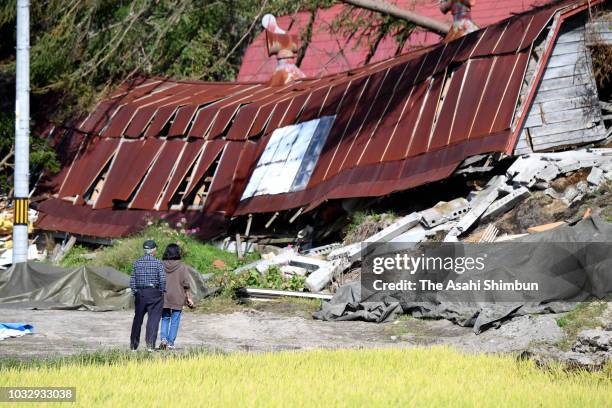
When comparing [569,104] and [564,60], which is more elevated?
[564,60]

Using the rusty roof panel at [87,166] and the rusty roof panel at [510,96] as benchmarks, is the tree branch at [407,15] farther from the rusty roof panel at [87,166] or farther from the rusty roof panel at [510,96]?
the rusty roof panel at [510,96]

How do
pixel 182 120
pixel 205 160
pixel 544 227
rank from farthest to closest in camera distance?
pixel 182 120 → pixel 205 160 → pixel 544 227

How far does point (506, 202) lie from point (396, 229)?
205 centimetres

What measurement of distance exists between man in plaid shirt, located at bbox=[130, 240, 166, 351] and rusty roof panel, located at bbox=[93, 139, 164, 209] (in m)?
14.9

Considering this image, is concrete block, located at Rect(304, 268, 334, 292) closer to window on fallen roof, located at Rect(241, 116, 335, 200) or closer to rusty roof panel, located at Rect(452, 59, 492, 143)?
rusty roof panel, located at Rect(452, 59, 492, 143)

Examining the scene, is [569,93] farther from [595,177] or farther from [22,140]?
[22,140]

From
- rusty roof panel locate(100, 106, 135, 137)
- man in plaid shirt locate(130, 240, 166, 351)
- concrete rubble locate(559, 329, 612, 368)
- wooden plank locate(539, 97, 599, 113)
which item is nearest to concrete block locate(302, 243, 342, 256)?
wooden plank locate(539, 97, 599, 113)

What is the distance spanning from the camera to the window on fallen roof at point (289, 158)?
25.5 metres

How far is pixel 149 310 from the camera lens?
14898 mm

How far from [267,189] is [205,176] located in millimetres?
3053

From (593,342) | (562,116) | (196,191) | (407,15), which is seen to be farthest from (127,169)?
(593,342)

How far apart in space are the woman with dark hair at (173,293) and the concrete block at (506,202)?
7044mm

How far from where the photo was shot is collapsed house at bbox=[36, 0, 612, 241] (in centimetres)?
2172

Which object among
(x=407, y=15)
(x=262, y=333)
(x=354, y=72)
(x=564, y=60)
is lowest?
(x=262, y=333)
